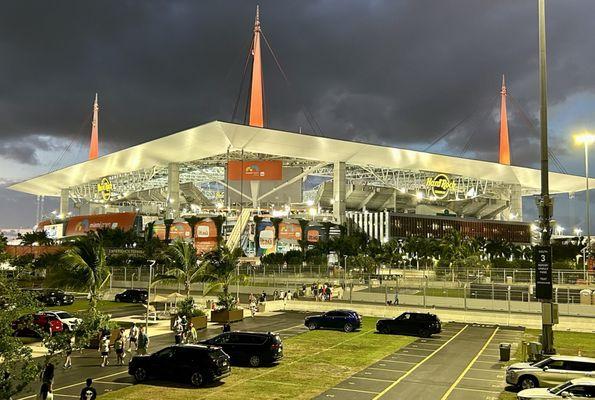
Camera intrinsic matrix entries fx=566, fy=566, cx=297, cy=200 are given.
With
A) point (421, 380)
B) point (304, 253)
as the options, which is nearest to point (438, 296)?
point (421, 380)

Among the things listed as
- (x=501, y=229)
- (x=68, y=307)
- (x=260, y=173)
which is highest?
(x=260, y=173)

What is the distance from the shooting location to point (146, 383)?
1922 cm

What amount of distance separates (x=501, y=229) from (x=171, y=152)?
88.5 meters

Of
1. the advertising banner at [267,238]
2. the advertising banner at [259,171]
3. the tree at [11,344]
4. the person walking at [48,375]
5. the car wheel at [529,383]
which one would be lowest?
the car wheel at [529,383]

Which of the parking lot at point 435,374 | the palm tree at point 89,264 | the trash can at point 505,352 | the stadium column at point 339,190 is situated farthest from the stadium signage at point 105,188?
the trash can at point 505,352

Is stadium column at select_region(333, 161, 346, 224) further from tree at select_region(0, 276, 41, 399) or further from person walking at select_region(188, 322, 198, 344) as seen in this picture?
tree at select_region(0, 276, 41, 399)

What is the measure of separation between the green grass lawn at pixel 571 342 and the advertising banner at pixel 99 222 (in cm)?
10051

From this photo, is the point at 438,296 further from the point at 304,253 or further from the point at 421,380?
the point at 304,253

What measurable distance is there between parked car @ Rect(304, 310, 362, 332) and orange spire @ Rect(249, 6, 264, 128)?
66.3 m

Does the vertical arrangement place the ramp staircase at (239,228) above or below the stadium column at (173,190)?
below

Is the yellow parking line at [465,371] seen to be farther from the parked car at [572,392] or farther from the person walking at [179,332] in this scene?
the person walking at [179,332]

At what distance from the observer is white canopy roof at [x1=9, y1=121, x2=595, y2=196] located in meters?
87.7

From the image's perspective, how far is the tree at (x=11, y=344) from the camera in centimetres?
1046

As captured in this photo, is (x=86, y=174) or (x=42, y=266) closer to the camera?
(x=42, y=266)
